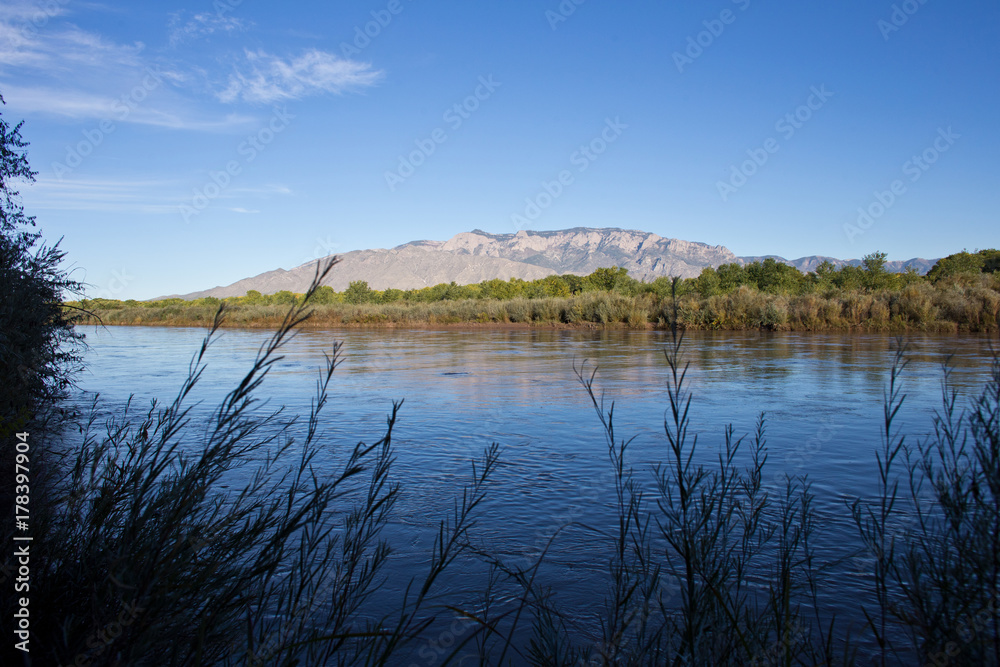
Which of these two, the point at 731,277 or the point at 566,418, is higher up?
the point at 731,277

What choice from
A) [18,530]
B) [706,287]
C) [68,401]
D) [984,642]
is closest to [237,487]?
[18,530]

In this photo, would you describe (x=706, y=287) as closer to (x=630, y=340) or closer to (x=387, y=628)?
(x=630, y=340)

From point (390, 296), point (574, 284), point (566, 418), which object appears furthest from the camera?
point (574, 284)

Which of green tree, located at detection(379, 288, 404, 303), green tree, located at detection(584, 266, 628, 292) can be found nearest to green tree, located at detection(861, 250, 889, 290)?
green tree, located at detection(584, 266, 628, 292)

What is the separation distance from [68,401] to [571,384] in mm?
10106

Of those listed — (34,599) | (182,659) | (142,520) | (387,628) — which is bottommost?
(387,628)

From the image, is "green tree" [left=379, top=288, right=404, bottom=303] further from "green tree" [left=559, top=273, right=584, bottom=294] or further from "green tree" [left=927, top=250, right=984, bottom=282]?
"green tree" [left=927, top=250, right=984, bottom=282]

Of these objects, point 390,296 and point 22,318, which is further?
point 390,296

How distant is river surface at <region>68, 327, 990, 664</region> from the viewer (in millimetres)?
4918

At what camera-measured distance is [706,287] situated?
4391cm

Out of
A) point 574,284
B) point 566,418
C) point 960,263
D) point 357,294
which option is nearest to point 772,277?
point 960,263

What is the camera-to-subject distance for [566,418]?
9938mm

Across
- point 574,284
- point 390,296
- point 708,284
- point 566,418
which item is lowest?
point 566,418

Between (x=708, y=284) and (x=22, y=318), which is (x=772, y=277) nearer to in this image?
(x=708, y=284)
